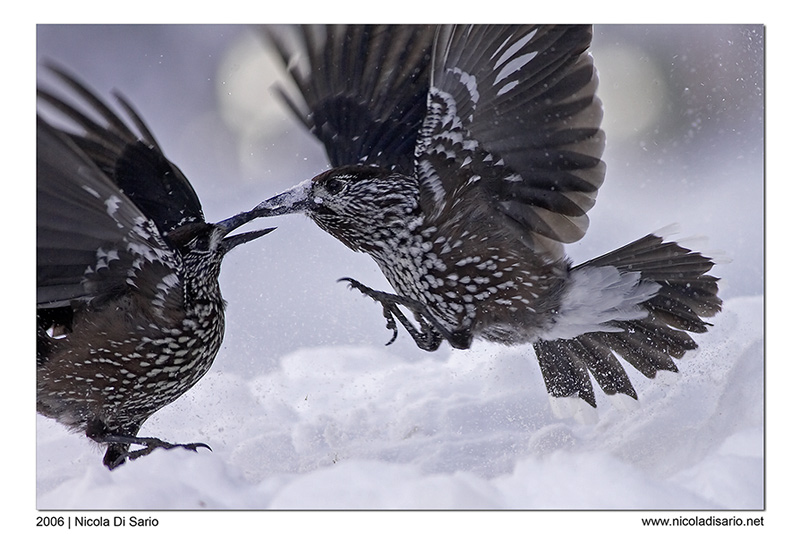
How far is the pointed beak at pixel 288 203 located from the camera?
7.40 feet

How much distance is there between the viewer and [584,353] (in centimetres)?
245

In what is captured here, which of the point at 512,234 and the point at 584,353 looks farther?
the point at 584,353

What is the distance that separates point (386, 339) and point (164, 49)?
107 cm

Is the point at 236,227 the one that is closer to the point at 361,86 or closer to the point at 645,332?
the point at 361,86

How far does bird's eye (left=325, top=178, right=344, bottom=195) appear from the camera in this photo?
7.44 ft

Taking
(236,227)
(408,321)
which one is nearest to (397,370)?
(408,321)

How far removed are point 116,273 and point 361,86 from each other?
2.94ft

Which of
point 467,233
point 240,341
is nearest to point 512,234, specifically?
point 467,233

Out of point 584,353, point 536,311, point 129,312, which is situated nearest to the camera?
point 129,312

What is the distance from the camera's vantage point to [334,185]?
7.45ft

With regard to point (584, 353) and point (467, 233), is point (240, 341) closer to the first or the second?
point (467, 233)

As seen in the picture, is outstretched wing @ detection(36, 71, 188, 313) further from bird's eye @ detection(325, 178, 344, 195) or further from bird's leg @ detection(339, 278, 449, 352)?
bird's leg @ detection(339, 278, 449, 352)

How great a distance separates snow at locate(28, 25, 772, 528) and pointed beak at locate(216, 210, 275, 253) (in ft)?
0.13

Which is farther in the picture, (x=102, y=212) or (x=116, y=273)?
(x=116, y=273)
